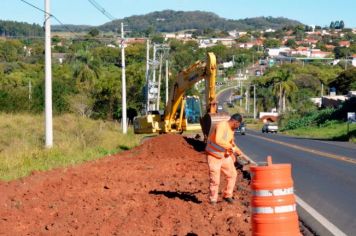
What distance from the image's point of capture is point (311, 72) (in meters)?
157

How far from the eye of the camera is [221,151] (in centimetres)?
1276

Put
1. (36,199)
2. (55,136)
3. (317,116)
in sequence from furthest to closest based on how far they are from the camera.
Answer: (317,116), (55,136), (36,199)

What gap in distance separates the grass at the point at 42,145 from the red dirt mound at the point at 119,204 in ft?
5.39

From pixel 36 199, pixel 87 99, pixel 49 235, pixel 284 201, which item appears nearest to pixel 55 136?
pixel 36 199

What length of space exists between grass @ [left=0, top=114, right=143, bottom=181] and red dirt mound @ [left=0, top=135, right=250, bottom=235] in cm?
164

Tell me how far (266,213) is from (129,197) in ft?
19.8

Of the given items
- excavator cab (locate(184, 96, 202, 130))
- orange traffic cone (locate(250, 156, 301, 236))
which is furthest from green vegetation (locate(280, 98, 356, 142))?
orange traffic cone (locate(250, 156, 301, 236))

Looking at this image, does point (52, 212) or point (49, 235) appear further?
point (52, 212)

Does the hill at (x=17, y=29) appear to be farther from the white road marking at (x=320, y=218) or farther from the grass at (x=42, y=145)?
the white road marking at (x=320, y=218)

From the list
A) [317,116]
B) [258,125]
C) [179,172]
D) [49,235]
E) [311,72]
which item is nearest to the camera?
[49,235]

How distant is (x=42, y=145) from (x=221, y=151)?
48.8ft

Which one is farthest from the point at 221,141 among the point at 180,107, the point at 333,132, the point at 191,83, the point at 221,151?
the point at 333,132

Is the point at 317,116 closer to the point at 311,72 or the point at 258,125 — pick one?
the point at 258,125

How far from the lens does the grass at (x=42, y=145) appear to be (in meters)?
21.0
